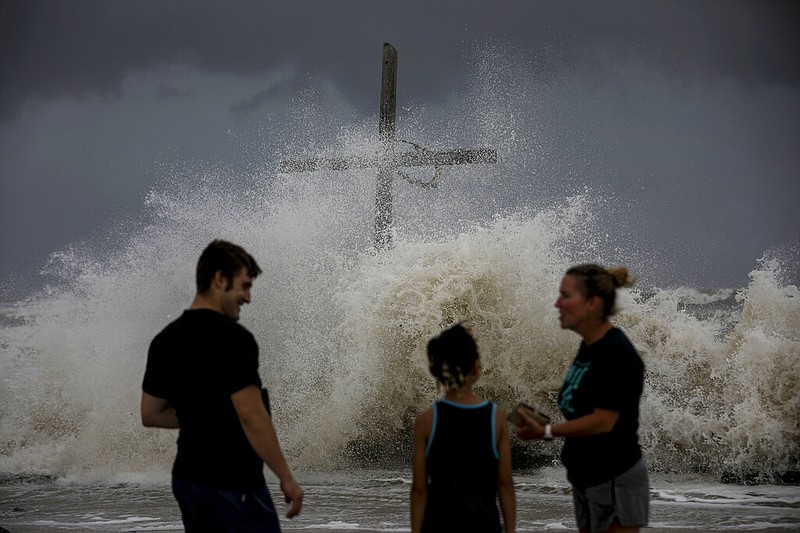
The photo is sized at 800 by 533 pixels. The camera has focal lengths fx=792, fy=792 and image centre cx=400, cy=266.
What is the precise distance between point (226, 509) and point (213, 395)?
0.34 metres

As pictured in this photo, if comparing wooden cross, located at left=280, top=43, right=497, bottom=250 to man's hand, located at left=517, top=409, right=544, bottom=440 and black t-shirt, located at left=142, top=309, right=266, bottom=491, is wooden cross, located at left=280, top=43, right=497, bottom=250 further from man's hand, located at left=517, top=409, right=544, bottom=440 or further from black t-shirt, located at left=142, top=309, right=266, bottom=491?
black t-shirt, located at left=142, top=309, right=266, bottom=491

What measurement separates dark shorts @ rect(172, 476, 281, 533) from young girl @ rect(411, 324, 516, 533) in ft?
1.49

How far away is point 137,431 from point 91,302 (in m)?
2.68

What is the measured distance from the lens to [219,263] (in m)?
2.52

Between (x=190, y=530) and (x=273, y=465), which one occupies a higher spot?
(x=273, y=465)

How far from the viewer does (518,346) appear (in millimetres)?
8680

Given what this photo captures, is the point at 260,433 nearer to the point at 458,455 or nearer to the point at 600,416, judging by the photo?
the point at 458,455

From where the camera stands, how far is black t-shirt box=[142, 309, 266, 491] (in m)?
2.35

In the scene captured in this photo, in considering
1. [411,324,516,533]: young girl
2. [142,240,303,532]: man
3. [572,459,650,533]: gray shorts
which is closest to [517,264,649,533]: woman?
[572,459,650,533]: gray shorts

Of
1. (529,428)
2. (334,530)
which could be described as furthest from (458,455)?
(334,530)

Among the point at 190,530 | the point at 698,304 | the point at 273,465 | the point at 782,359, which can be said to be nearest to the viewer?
the point at 273,465

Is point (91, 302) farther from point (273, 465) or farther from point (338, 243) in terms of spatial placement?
point (273, 465)

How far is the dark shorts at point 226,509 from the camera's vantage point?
237 cm

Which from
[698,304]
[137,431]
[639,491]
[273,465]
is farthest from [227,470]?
[698,304]
